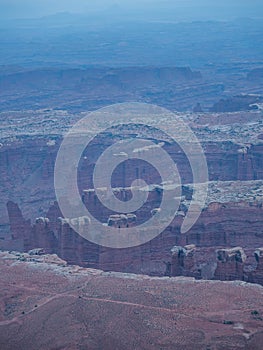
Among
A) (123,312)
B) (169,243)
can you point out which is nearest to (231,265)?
(123,312)

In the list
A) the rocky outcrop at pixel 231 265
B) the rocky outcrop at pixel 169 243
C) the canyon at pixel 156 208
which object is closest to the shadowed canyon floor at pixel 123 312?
the rocky outcrop at pixel 231 265

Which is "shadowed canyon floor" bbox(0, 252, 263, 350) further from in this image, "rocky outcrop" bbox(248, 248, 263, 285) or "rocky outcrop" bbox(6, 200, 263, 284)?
"rocky outcrop" bbox(6, 200, 263, 284)

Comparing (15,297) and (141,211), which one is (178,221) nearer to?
(141,211)

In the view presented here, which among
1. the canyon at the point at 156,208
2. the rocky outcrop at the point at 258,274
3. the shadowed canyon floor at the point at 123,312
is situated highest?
the canyon at the point at 156,208

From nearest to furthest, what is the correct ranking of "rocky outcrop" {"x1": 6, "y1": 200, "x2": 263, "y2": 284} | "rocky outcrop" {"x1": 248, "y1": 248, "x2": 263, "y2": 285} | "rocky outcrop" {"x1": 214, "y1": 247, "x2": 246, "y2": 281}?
"rocky outcrop" {"x1": 248, "y1": 248, "x2": 263, "y2": 285}
"rocky outcrop" {"x1": 214, "y1": 247, "x2": 246, "y2": 281}
"rocky outcrop" {"x1": 6, "y1": 200, "x2": 263, "y2": 284}

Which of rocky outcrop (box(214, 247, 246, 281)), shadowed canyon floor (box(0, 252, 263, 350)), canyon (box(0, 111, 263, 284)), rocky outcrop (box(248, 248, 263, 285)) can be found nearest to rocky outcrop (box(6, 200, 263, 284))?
canyon (box(0, 111, 263, 284))

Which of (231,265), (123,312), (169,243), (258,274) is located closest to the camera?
(123,312)

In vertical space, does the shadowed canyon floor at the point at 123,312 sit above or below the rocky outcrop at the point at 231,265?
below

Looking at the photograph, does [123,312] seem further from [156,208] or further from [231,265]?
[156,208]

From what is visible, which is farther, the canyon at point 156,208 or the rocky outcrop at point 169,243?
the canyon at point 156,208

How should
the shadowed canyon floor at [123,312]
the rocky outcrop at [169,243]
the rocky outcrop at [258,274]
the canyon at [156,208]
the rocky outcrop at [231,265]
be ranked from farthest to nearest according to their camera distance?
the canyon at [156,208] → the rocky outcrop at [169,243] → the rocky outcrop at [231,265] → the rocky outcrop at [258,274] → the shadowed canyon floor at [123,312]

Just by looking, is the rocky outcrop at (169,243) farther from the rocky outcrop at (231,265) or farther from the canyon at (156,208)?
the rocky outcrop at (231,265)
